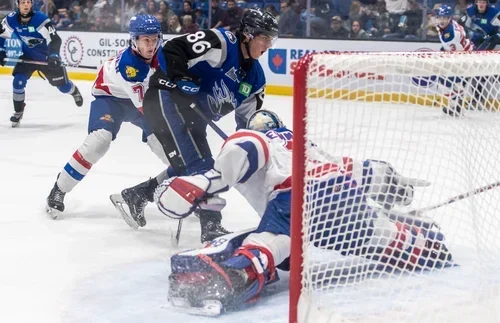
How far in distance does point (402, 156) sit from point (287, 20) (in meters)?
6.90

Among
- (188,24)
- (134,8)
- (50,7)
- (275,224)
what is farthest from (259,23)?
(50,7)

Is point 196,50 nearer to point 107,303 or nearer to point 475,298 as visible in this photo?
point 107,303

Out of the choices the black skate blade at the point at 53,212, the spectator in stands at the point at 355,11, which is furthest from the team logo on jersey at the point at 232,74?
the spectator in stands at the point at 355,11

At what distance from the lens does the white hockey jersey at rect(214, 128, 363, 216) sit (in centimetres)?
257

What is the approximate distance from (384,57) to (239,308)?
3.00ft

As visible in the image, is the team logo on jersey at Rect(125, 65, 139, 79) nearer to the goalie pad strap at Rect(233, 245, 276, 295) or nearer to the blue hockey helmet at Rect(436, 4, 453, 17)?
the goalie pad strap at Rect(233, 245, 276, 295)

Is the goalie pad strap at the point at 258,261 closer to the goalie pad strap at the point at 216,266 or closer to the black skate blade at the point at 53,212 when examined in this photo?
the goalie pad strap at the point at 216,266

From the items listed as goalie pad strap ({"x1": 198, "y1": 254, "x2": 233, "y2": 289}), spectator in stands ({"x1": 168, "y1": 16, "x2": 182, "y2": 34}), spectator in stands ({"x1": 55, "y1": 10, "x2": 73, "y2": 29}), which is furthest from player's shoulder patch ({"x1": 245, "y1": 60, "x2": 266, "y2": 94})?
spectator in stands ({"x1": 55, "y1": 10, "x2": 73, "y2": 29})

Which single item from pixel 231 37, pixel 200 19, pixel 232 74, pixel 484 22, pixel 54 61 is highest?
pixel 231 37

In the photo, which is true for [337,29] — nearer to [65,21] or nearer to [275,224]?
[65,21]

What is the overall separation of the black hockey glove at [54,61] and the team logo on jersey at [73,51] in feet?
12.0

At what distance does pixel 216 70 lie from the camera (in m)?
3.50

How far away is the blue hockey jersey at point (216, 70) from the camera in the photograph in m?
3.42

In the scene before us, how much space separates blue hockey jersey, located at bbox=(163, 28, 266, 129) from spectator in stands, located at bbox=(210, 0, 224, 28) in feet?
21.4
